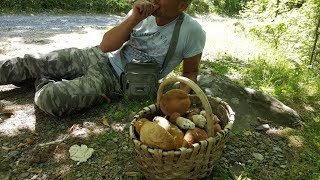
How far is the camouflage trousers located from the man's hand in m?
Result: 0.88

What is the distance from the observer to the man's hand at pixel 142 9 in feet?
9.38

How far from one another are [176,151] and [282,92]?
9.48 ft

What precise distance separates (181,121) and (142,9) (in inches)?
42.9

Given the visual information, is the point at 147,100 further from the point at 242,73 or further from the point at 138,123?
the point at 242,73

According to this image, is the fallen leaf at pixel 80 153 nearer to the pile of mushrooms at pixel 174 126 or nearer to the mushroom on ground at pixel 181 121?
the pile of mushrooms at pixel 174 126

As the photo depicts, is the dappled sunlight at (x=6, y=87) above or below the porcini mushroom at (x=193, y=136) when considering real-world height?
below

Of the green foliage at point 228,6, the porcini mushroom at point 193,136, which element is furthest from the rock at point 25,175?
the green foliage at point 228,6

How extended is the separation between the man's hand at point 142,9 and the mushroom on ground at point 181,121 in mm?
985

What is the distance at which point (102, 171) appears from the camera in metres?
2.62

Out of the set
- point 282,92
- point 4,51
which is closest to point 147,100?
point 282,92

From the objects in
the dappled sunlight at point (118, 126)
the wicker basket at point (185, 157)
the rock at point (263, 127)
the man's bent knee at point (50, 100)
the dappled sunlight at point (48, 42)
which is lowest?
the dappled sunlight at point (48, 42)

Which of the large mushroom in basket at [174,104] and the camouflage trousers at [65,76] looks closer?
the large mushroom in basket at [174,104]

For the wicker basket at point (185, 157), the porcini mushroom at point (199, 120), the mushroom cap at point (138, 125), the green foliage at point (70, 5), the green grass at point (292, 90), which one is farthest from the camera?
the green foliage at point (70, 5)

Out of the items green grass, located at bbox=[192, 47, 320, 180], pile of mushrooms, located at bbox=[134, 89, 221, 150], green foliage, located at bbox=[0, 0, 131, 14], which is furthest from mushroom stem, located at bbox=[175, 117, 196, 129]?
green foliage, located at bbox=[0, 0, 131, 14]
